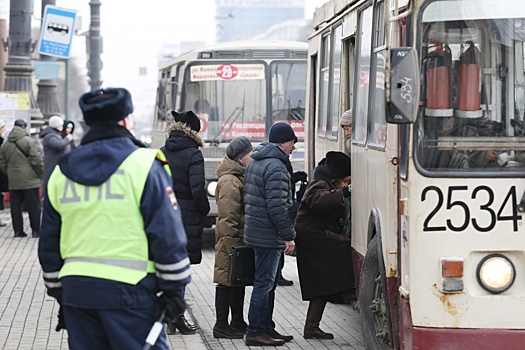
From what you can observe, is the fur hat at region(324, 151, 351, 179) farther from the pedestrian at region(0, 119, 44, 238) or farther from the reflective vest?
the pedestrian at region(0, 119, 44, 238)

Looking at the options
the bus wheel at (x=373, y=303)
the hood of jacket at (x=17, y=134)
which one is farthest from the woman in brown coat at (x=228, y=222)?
the hood of jacket at (x=17, y=134)

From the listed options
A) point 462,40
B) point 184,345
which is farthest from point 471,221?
point 184,345

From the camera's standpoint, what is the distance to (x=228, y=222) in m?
9.50

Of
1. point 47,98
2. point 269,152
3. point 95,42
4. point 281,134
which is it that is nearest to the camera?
point 269,152

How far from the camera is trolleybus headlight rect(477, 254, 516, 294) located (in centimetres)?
643

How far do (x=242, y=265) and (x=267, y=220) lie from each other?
496 mm

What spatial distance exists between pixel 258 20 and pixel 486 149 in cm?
17092

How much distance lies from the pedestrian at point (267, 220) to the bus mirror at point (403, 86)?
277 cm

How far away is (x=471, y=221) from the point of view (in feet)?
21.2

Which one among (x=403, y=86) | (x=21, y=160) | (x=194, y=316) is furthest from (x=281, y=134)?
(x=21, y=160)

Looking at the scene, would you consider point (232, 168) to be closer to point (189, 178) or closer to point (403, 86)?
point (189, 178)

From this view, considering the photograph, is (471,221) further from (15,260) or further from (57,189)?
(15,260)

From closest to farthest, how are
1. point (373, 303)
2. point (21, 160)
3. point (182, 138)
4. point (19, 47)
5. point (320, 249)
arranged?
point (373, 303) < point (320, 249) < point (182, 138) < point (21, 160) < point (19, 47)

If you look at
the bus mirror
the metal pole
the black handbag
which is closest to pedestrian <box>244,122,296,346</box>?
the black handbag
